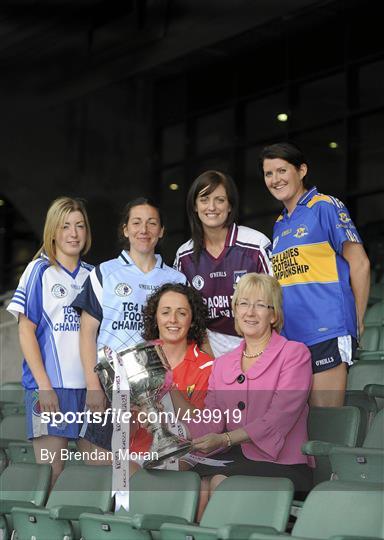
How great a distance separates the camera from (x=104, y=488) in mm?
3861

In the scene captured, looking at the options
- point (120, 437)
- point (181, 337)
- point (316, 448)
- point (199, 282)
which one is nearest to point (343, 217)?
point (199, 282)

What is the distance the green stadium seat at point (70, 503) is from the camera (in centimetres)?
371

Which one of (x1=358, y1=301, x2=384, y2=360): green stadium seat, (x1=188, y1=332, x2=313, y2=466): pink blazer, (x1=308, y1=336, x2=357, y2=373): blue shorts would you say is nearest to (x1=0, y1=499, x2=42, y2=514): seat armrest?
(x1=188, y1=332, x2=313, y2=466): pink blazer

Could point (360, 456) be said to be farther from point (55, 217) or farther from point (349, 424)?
point (55, 217)

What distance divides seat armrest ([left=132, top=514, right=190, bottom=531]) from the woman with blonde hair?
0.92 m

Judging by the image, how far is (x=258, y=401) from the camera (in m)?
3.65

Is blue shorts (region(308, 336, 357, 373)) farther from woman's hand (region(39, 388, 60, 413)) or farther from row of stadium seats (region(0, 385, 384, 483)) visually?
woman's hand (region(39, 388, 60, 413))

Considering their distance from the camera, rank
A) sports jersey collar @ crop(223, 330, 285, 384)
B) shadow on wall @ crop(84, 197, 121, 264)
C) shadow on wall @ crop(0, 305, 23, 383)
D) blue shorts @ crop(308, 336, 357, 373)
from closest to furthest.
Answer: sports jersey collar @ crop(223, 330, 285, 384) < blue shorts @ crop(308, 336, 357, 373) < shadow on wall @ crop(0, 305, 23, 383) < shadow on wall @ crop(84, 197, 121, 264)

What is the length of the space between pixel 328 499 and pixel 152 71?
9228 mm

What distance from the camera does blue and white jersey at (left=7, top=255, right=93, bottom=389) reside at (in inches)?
165

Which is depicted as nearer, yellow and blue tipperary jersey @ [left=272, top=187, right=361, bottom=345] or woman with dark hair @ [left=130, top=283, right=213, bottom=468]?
woman with dark hair @ [left=130, top=283, right=213, bottom=468]

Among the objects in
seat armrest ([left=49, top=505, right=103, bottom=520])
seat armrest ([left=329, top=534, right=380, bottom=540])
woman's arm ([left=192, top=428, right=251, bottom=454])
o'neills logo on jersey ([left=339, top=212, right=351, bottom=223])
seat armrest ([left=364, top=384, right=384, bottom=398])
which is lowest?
seat armrest ([left=49, top=505, right=103, bottom=520])

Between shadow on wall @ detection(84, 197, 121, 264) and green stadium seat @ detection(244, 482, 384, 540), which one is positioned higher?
shadow on wall @ detection(84, 197, 121, 264)

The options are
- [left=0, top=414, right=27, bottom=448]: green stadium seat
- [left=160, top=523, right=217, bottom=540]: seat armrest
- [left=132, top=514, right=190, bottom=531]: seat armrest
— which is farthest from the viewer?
[left=0, top=414, right=27, bottom=448]: green stadium seat
